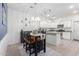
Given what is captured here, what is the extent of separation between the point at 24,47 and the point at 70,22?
1056 mm

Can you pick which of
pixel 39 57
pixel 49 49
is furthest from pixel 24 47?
pixel 49 49

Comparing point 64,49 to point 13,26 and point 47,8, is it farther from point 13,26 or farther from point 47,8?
point 13,26

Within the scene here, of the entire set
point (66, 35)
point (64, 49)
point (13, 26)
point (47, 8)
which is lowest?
point (64, 49)

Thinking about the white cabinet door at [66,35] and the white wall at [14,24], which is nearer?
the white wall at [14,24]

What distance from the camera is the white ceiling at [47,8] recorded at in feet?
4.71

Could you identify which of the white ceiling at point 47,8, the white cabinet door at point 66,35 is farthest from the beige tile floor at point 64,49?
the white ceiling at point 47,8

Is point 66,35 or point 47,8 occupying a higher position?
point 47,8

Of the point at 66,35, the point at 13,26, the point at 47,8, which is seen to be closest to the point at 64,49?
the point at 66,35

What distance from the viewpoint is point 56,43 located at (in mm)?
1874

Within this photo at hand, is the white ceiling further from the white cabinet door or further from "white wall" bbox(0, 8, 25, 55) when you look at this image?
the white cabinet door

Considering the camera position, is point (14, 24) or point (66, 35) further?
point (66, 35)

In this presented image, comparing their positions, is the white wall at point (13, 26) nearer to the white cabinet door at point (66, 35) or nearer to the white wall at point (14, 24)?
the white wall at point (14, 24)

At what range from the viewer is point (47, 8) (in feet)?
4.82

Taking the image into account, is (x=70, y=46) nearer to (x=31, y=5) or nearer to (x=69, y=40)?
(x=69, y=40)
